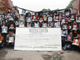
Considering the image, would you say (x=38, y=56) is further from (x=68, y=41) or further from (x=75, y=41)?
(x=75, y=41)

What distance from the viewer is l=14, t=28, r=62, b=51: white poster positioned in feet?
14.9

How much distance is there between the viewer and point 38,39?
4.68m

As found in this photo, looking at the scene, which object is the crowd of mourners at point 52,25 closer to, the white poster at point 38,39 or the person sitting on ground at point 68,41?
the person sitting on ground at point 68,41

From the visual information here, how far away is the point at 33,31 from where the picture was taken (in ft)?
15.6

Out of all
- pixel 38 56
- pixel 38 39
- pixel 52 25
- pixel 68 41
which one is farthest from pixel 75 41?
pixel 38 56

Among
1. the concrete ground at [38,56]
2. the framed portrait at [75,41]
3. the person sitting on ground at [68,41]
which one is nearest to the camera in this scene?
the concrete ground at [38,56]

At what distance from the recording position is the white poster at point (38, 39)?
4.56 metres

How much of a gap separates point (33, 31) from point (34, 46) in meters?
0.79

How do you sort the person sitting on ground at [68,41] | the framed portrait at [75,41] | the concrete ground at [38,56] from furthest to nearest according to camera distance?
the person sitting on ground at [68,41]
the framed portrait at [75,41]
the concrete ground at [38,56]

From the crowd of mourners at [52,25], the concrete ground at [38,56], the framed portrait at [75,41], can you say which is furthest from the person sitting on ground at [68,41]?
the concrete ground at [38,56]

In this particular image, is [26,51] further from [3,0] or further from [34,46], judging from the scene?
[3,0]

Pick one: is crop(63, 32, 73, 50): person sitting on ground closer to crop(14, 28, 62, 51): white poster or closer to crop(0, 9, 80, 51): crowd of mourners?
crop(0, 9, 80, 51): crowd of mourners

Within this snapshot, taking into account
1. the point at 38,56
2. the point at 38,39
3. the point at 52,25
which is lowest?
the point at 38,56

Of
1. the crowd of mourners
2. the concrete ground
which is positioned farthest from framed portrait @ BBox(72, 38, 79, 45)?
the concrete ground
